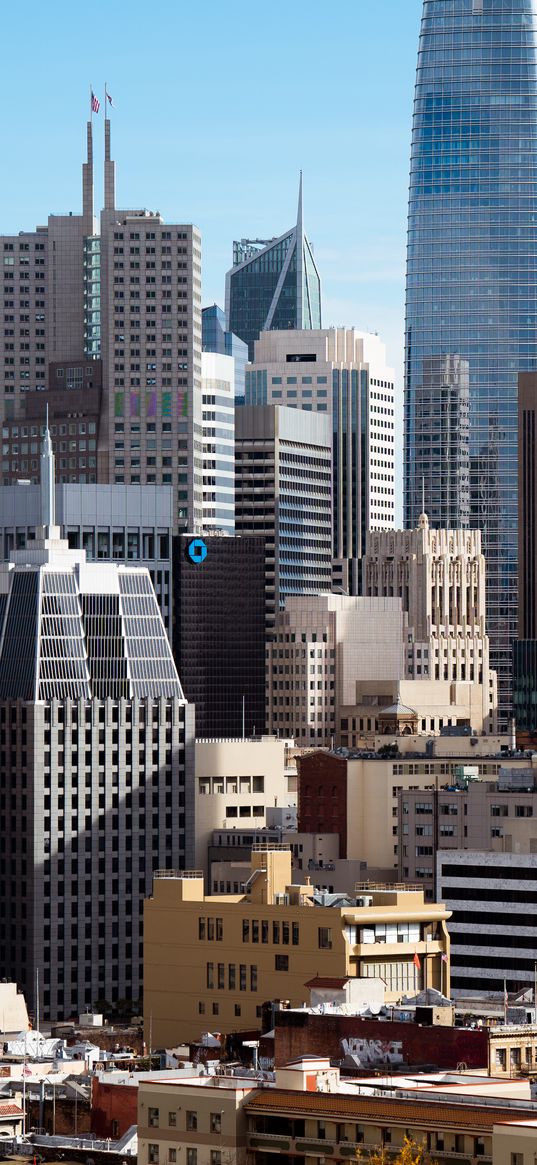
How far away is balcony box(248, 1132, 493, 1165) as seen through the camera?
392 feet

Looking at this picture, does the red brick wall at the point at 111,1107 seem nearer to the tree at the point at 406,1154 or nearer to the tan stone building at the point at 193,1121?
the tan stone building at the point at 193,1121

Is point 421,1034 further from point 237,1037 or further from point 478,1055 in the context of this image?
point 237,1037

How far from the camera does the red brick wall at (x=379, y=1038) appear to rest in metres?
149

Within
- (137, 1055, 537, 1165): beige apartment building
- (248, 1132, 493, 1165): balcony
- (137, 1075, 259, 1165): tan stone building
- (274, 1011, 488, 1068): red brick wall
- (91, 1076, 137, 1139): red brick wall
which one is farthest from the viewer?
(91, 1076, 137, 1139): red brick wall

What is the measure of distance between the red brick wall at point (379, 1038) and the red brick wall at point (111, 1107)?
777 centimetres

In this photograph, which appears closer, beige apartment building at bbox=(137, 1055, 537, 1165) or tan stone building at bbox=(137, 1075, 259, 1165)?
beige apartment building at bbox=(137, 1055, 537, 1165)

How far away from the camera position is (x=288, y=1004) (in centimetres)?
19862

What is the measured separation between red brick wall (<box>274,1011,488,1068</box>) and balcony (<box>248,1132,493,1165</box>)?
1775 centimetres

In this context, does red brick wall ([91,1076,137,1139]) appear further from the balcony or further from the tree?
the tree

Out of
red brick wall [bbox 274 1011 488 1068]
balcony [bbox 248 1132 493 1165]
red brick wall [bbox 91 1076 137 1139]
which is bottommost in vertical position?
red brick wall [bbox 91 1076 137 1139]

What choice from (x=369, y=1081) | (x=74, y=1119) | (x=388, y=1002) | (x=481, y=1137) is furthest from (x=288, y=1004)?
(x=481, y=1137)

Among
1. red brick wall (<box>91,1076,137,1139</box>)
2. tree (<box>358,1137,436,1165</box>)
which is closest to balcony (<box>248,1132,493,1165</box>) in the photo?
tree (<box>358,1137,436,1165</box>)

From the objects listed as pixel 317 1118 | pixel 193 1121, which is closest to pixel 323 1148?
pixel 317 1118

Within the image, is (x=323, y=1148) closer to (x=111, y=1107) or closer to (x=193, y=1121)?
(x=193, y=1121)
